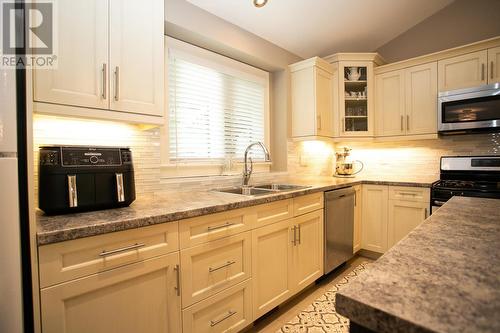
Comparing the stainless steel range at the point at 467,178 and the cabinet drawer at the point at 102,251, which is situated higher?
the stainless steel range at the point at 467,178

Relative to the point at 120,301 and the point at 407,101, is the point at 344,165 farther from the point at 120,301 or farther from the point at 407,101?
the point at 120,301

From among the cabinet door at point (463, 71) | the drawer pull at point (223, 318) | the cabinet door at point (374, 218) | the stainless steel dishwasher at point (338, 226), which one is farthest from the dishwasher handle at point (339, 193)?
the cabinet door at point (463, 71)

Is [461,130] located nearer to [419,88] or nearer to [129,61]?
[419,88]

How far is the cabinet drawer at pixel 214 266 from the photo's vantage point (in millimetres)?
1278

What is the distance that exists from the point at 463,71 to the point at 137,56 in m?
2.96

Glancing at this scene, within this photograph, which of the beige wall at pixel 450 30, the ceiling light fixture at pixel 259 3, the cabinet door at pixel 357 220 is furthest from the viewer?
the cabinet door at pixel 357 220

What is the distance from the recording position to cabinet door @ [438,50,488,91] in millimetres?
2436

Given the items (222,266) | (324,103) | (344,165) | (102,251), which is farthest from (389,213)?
(102,251)

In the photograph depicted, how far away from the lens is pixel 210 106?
2391 millimetres

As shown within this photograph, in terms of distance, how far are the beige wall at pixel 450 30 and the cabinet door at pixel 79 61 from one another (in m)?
3.26

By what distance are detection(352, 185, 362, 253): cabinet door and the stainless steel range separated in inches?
25.9

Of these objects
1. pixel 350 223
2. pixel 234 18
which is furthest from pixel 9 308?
pixel 350 223

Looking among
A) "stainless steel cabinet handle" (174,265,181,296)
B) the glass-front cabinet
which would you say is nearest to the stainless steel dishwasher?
the glass-front cabinet

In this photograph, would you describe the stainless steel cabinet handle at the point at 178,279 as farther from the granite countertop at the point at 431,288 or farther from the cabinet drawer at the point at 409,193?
the cabinet drawer at the point at 409,193
